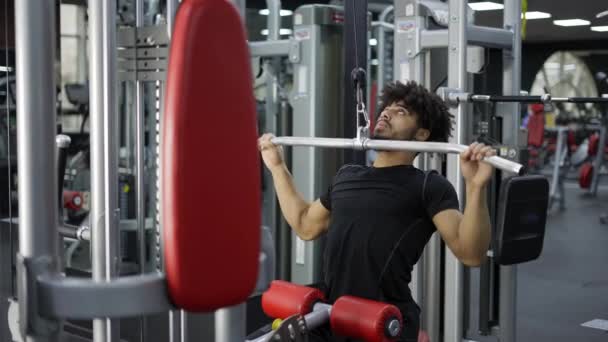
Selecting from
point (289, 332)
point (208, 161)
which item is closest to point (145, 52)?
point (208, 161)

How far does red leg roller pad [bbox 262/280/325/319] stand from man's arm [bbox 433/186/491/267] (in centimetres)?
39

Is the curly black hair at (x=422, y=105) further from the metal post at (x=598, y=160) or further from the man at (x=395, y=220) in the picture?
the metal post at (x=598, y=160)

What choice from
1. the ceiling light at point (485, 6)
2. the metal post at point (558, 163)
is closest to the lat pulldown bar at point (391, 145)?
the metal post at point (558, 163)

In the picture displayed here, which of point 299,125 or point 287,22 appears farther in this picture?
point 287,22

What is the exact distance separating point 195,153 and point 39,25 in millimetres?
254

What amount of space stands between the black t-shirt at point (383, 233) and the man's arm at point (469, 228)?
0.13 feet

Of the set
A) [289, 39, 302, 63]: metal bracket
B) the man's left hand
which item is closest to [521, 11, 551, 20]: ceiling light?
[289, 39, 302, 63]: metal bracket

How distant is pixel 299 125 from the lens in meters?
4.49

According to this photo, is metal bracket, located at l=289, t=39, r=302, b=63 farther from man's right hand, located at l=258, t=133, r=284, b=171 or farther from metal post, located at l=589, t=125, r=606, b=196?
metal post, located at l=589, t=125, r=606, b=196

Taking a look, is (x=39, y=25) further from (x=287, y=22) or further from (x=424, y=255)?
(x=287, y=22)

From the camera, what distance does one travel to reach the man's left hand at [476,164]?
5.56ft

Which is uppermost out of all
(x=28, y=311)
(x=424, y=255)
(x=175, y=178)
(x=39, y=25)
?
(x=39, y=25)

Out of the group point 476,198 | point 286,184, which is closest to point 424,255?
point 286,184

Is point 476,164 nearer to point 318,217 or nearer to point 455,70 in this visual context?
point 318,217
